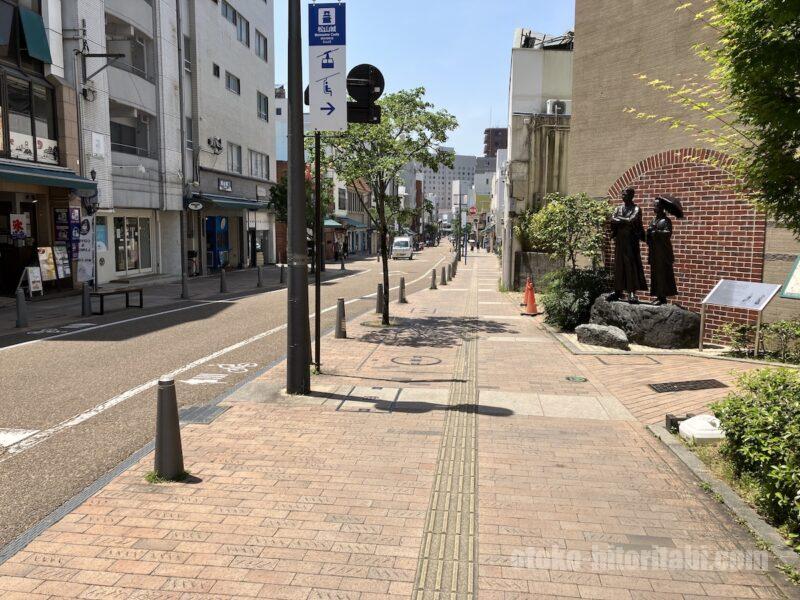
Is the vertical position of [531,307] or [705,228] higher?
[705,228]

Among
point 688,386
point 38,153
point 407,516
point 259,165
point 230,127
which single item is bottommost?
point 407,516

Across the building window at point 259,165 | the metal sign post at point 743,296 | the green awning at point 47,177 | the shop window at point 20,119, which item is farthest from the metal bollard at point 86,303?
the building window at point 259,165

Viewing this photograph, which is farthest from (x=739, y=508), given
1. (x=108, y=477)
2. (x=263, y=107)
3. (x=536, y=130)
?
(x=263, y=107)

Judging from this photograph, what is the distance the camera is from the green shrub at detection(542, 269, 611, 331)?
13719mm

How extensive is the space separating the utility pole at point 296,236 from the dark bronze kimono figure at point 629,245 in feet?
23.2

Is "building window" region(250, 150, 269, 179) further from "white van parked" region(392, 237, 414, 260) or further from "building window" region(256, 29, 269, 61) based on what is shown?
"white van parked" region(392, 237, 414, 260)

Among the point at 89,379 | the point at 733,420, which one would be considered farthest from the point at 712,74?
the point at 89,379

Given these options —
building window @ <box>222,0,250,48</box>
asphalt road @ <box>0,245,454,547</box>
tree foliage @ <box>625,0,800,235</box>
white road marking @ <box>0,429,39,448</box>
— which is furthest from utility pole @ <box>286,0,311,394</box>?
building window @ <box>222,0,250,48</box>

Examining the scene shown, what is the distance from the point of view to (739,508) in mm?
4742

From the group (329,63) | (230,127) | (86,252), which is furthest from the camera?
(230,127)

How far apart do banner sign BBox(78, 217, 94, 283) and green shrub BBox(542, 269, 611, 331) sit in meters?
13.0

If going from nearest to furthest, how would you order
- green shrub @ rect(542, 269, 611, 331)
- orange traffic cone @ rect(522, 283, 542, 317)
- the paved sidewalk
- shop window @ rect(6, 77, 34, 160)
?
the paved sidewalk, green shrub @ rect(542, 269, 611, 331), orange traffic cone @ rect(522, 283, 542, 317), shop window @ rect(6, 77, 34, 160)

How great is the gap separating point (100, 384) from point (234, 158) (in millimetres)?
28427

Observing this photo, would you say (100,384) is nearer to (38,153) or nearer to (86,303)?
(86,303)
